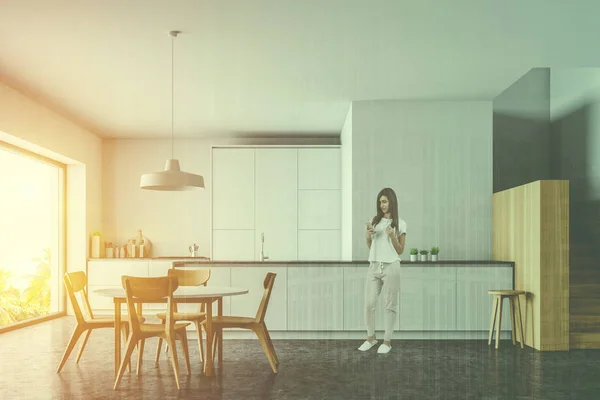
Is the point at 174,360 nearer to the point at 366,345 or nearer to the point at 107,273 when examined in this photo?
the point at 366,345

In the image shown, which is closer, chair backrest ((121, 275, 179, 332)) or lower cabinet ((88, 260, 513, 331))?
chair backrest ((121, 275, 179, 332))

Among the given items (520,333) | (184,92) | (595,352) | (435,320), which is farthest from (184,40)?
(595,352)

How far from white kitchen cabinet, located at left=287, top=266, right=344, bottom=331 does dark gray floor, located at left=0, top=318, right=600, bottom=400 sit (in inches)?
9.8

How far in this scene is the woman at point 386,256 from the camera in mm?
6109

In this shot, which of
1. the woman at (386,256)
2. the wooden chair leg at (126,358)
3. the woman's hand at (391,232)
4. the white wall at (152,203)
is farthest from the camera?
the white wall at (152,203)

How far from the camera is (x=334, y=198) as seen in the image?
9.67 meters

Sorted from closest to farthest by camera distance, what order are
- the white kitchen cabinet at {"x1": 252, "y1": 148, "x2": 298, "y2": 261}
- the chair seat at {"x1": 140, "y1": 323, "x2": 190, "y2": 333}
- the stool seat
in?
the chair seat at {"x1": 140, "y1": 323, "x2": 190, "y2": 333}, the stool seat, the white kitchen cabinet at {"x1": 252, "y1": 148, "x2": 298, "y2": 261}

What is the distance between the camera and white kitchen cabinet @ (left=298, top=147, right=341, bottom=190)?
9.68 m

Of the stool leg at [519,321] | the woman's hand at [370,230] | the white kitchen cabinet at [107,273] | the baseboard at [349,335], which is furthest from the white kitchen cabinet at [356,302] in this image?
the white kitchen cabinet at [107,273]

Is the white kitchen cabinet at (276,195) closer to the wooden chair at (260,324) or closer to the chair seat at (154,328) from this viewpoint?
the wooden chair at (260,324)

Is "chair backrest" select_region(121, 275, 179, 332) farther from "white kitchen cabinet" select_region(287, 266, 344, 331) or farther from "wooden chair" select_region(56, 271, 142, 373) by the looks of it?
"white kitchen cabinet" select_region(287, 266, 344, 331)

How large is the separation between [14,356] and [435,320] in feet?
14.4

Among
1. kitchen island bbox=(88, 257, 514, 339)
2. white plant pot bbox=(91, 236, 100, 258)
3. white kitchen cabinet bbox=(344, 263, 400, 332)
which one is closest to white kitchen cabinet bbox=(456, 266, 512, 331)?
kitchen island bbox=(88, 257, 514, 339)

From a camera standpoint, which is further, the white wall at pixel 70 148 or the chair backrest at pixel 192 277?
the white wall at pixel 70 148
